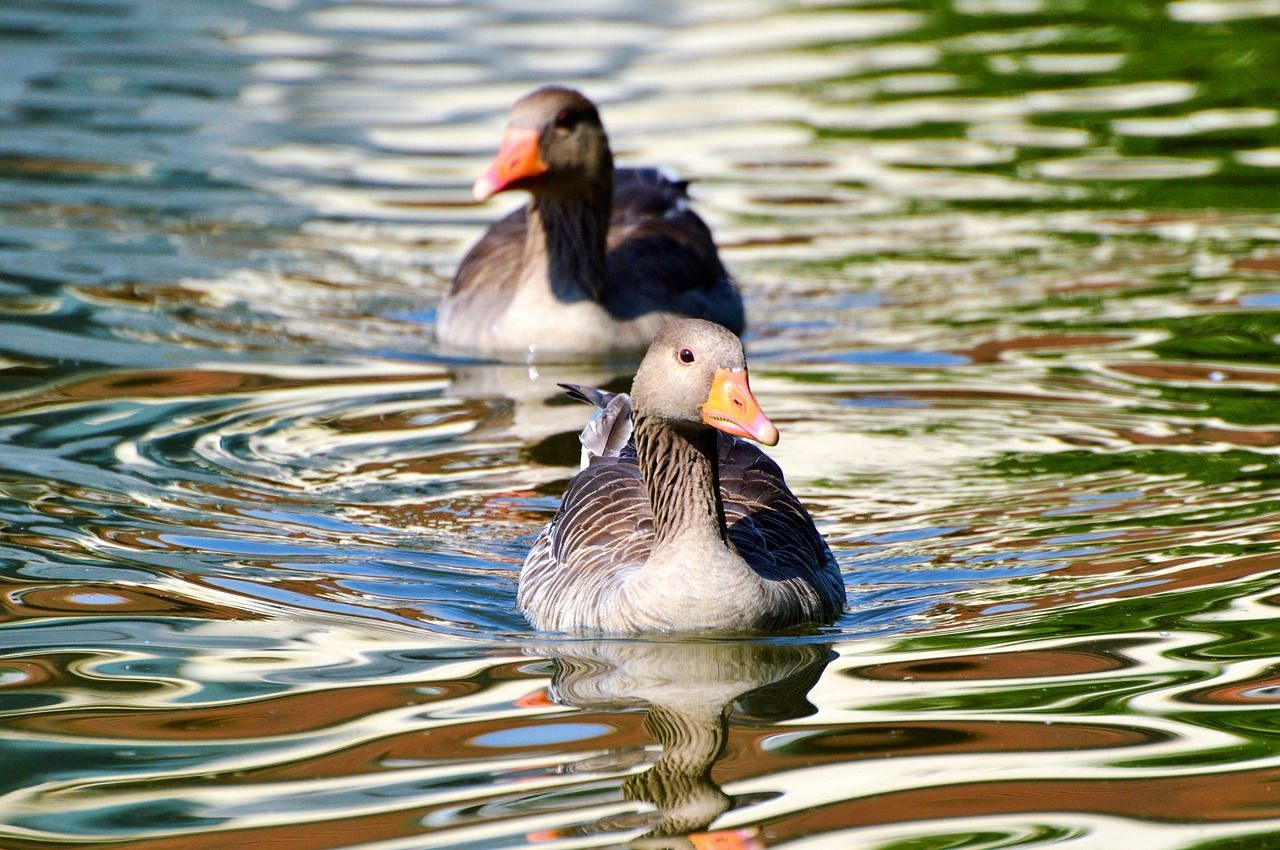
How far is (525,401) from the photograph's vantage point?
1219 centimetres

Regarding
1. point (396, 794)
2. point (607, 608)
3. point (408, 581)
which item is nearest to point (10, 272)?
point (408, 581)

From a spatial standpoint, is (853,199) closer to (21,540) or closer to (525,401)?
(525,401)

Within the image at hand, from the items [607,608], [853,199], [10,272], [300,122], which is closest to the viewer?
[607,608]

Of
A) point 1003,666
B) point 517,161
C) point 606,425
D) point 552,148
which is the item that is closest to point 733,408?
point 1003,666

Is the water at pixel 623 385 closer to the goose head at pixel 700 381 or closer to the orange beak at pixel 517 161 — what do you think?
the goose head at pixel 700 381

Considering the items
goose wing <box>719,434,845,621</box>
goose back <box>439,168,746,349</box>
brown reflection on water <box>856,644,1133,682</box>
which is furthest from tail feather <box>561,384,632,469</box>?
goose back <box>439,168,746,349</box>

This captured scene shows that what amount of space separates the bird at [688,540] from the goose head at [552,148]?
15.6 feet

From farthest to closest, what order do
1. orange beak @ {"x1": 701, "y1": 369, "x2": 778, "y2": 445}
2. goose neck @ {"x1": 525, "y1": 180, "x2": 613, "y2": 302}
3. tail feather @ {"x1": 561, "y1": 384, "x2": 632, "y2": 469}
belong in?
goose neck @ {"x1": 525, "y1": 180, "x2": 613, "y2": 302}
tail feather @ {"x1": 561, "y1": 384, "x2": 632, "y2": 469}
orange beak @ {"x1": 701, "y1": 369, "x2": 778, "y2": 445}

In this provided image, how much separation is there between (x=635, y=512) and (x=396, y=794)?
2.70 m

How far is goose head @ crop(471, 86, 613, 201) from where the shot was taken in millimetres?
12906

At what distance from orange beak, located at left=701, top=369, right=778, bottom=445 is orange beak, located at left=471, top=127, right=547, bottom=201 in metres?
5.49

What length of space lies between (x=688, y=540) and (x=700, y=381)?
2.26ft

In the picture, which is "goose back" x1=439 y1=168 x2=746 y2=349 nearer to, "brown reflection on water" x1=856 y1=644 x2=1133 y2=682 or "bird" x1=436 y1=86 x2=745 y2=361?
"bird" x1=436 y1=86 x2=745 y2=361

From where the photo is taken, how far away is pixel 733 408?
7.42 metres
